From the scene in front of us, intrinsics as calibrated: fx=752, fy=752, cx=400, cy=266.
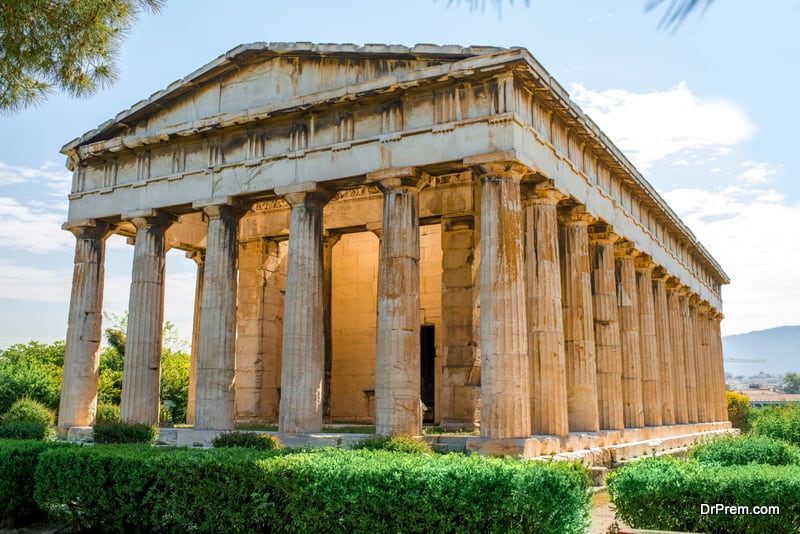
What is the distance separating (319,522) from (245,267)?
1691 cm

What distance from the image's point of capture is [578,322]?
65.9 ft

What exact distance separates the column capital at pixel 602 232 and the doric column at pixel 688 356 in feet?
36.8

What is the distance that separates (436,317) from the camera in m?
23.9

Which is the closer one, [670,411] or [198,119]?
[198,119]

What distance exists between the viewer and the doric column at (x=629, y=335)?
23812 mm

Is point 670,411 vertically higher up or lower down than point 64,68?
lower down

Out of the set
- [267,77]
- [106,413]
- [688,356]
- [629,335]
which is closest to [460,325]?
[629,335]

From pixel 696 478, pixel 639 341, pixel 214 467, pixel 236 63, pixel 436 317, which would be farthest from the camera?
pixel 639 341

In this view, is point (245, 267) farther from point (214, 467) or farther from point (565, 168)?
point (214, 467)

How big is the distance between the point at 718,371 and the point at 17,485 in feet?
117

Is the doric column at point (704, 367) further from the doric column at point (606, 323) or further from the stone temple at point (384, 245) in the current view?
the doric column at point (606, 323)

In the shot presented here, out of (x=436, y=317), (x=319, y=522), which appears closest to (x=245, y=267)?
(x=436, y=317)

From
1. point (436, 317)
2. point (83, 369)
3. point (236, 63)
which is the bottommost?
point (83, 369)

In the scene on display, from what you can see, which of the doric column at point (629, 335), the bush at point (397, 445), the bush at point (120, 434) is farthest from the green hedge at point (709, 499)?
the doric column at point (629, 335)
